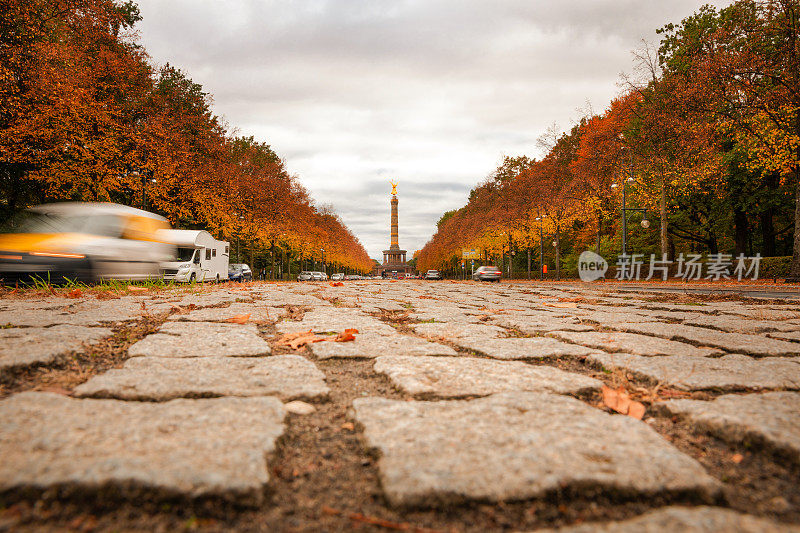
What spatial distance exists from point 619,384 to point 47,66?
61.5ft

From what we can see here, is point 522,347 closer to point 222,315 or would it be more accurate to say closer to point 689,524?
point 689,524

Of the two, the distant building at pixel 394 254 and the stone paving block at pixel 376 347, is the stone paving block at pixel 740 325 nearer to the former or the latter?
the stone paving block at pixel 376 347

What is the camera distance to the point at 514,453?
1166 mm

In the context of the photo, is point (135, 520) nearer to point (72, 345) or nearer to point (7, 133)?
point (72, 345)

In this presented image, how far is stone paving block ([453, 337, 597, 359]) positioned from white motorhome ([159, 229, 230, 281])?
16726mm

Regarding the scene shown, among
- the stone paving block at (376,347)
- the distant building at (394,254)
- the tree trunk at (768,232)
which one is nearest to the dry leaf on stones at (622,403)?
the stone paving block at (376,347)

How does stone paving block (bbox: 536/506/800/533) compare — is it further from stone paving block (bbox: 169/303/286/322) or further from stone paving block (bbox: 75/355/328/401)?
stone paving block (bbox: 169/303/286/322)

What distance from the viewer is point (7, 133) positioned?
43.3 ft

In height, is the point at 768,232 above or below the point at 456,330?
above

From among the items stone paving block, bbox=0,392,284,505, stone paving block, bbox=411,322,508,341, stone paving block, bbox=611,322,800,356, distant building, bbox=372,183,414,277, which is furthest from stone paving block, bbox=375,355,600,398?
distant building, bbox=372,183,414,277

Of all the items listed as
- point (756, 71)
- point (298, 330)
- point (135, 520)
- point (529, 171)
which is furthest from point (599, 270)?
point (135, 520)

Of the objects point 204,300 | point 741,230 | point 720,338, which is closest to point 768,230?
point 741,230

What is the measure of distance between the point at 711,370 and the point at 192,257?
67.4 feet

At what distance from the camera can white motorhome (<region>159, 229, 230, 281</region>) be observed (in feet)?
59.6
